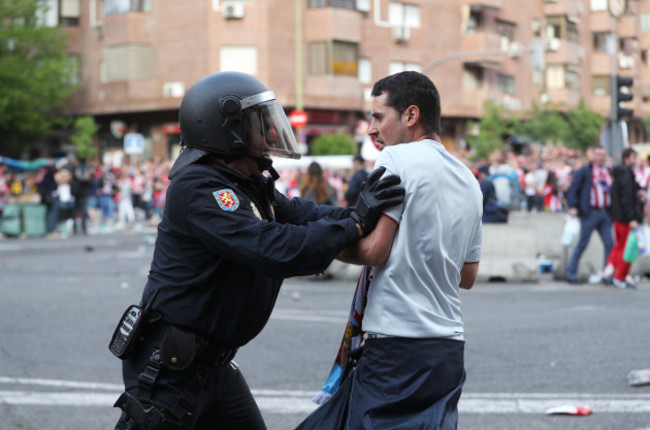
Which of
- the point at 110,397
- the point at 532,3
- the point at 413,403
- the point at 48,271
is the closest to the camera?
the point at 413,403

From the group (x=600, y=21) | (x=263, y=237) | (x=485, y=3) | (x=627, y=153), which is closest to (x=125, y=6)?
(x=485, y=3)

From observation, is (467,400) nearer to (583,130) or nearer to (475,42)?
(475,42)

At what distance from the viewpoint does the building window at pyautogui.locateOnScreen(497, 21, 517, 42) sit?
5619 centimetres

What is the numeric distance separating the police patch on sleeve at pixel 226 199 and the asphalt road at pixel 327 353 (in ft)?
9.74

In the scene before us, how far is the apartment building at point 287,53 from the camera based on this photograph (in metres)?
42.3

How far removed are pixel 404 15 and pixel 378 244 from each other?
4663cm

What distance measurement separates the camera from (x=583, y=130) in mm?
54312

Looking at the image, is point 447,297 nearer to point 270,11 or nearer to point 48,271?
point 48,271

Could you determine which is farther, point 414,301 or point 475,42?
point 475,42

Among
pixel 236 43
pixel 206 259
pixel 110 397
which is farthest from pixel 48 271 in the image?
pixel 236 43

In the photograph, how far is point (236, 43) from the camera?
138 feet

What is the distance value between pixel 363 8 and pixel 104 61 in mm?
12162

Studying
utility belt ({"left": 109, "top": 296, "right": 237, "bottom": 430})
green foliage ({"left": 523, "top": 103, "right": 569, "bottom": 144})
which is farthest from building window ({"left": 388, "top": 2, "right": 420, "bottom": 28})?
utility belt ({"left": 109, "top": 296, "right": 237, "bottom": 430})

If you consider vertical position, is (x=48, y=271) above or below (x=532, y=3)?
below
